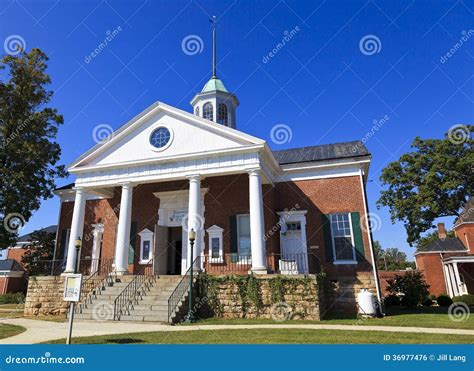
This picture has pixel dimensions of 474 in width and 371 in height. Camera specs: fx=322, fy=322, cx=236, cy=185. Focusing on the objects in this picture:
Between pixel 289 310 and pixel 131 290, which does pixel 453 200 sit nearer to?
pixel 289 310

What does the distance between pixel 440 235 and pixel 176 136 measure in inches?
1367

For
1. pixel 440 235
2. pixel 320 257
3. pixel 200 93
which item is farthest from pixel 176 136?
pixel 440 235

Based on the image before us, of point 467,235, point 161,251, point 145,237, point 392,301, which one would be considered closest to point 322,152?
point 392,301

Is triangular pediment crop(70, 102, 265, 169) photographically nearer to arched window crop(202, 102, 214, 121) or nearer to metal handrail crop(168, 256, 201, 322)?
arched window crop(202, 102, 214, 121)

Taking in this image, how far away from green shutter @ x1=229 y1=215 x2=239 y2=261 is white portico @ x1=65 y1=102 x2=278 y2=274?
1193 millimetres

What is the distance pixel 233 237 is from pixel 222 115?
8.72 meters

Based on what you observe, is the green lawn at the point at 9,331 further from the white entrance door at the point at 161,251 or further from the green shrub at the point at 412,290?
the green shrub at the point at 412,290

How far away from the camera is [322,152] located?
1897cm

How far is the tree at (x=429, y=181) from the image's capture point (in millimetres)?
26641

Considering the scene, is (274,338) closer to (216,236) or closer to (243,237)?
(243,237)

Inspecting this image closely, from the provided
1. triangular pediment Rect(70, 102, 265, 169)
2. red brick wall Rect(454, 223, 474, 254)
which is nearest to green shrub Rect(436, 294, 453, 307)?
red brick wall Rect(454, 223, 474, 254)

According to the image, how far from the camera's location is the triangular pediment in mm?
15500

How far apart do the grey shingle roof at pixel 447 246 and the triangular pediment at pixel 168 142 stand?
2702cm

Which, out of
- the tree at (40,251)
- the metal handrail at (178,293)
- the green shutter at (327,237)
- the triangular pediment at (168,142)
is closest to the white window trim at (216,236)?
the metal handrail at (178,293)
